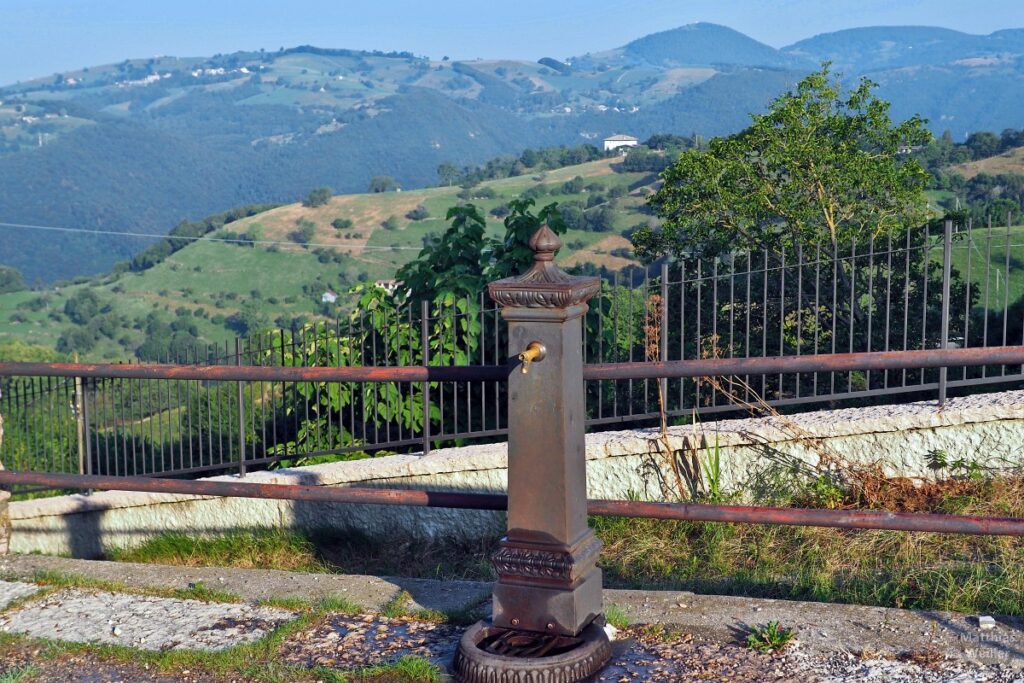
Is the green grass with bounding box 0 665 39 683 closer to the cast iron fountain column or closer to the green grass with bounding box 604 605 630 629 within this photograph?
the cast iron fountain column

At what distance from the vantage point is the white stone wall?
21.1 ft

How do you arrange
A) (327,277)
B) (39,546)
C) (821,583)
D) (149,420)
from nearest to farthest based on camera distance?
(821,583), (39,546), (149,420), (327,277)

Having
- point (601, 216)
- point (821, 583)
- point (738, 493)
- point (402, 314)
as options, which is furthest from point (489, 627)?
point (601, 216)

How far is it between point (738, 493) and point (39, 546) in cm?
502

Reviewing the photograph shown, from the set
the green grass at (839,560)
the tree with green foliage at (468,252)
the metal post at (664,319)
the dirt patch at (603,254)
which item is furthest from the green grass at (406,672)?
the dirt patch at (603,254)

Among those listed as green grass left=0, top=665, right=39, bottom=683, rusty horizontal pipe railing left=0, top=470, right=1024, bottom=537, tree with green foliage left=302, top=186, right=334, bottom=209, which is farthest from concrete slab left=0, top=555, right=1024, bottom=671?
tree with green foliage left=302, top=186, right=334, bottom=209

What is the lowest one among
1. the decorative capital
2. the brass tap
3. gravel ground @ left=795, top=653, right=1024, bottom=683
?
gravel ground @ left=795, top=653, right=1024, bottom=683

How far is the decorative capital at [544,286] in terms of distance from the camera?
3268 mm

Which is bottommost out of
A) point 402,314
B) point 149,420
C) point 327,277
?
point 327,277

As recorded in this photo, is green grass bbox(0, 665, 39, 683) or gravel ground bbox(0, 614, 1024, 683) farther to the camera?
green grass bbox(0, 665, 39, 683)

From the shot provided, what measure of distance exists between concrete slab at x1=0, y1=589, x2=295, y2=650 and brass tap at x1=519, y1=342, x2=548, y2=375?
138cm

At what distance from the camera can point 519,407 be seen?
3.39m

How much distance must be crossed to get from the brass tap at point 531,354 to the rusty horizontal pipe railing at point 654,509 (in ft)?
1.88

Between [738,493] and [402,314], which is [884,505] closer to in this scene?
[738,493]
